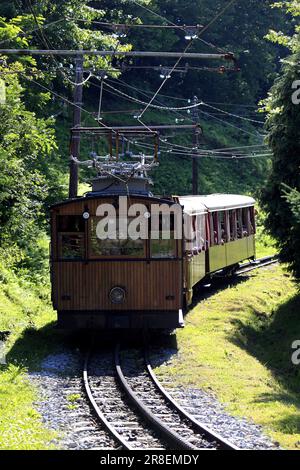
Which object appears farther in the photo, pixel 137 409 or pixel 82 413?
pixel 137 409

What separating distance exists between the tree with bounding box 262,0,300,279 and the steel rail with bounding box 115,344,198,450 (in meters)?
8.98

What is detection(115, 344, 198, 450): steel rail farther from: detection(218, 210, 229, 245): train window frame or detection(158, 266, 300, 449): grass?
detection(218, 210, 229, 245): train window frame

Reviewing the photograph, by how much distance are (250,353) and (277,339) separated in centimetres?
197

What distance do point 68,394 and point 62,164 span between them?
2505 cm

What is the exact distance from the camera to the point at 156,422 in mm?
11477

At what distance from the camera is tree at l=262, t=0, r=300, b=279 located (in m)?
22.1

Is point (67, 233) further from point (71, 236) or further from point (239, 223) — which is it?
point (239, 223)

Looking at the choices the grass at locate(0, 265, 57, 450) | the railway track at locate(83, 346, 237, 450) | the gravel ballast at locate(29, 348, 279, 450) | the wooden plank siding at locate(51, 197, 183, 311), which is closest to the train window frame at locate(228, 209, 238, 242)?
the grass at locate(0, 265, 57, 450)

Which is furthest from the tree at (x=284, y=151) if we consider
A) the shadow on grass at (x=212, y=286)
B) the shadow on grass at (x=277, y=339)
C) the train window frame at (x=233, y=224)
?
the train window frame at (x=233, y=224)

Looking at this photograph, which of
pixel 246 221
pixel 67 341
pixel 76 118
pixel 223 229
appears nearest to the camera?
pixel 67 341

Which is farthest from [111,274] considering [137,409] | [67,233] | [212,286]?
[212,286]
